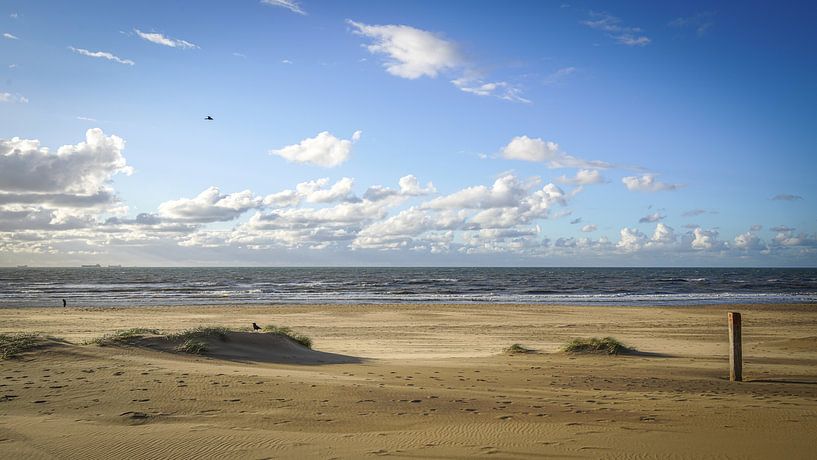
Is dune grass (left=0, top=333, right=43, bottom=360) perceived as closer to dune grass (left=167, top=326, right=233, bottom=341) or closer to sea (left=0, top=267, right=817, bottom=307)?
dune grass (left=167, top=326, right=233, bottom=341)

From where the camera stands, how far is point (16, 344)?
10.4 metres

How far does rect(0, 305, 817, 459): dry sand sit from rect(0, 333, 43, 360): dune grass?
0.27 metres

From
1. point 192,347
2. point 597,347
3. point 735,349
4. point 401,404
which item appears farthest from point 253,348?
point 735,349

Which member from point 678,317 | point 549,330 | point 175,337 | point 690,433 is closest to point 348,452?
point 690,433

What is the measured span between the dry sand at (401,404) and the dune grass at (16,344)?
266 mm

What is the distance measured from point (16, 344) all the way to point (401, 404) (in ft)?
26.7

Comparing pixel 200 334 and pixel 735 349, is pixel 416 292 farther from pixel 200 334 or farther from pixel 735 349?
pixel 735 349

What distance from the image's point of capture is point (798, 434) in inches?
268

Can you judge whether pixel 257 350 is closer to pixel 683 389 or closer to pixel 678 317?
pixel 683 389

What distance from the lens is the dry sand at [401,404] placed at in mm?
6074

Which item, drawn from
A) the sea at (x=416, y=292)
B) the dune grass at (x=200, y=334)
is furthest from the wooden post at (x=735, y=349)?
the sea at (x=416, y=292)

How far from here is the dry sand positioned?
6.07 meters

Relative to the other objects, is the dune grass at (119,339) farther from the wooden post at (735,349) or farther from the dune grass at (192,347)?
the wooden post at (735,349)

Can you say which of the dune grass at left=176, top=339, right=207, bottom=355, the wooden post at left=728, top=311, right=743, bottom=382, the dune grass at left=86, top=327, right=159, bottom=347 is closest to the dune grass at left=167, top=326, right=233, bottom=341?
the dune grass at left=176, top=339, right=207, bottom=355
